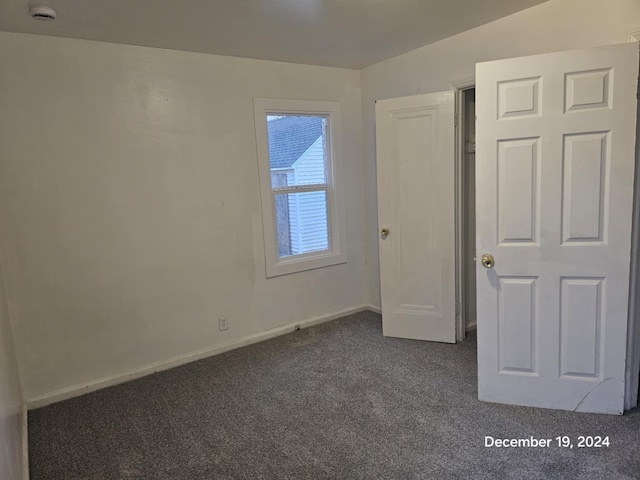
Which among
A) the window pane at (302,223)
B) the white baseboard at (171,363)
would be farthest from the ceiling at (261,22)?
the white baseboard at (171,363)

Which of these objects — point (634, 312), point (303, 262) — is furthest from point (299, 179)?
point (634, 312)

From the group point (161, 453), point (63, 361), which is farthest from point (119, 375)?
point (161, 453)

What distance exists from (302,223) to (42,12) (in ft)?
7.93

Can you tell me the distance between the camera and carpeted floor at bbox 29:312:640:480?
81.4 inches

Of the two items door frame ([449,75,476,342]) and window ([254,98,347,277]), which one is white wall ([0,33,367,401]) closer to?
window ([254,98,347,277])

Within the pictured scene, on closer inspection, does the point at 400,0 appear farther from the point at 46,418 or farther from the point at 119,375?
the point at 46,418

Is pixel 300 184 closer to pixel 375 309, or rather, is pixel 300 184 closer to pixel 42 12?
pixel 375 309

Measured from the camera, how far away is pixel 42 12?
2.29m

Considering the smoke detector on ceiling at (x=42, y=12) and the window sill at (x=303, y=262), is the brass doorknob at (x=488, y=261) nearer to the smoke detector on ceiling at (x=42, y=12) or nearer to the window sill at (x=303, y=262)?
the window sill at (x=303, y=262)

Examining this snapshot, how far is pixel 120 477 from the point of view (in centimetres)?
211

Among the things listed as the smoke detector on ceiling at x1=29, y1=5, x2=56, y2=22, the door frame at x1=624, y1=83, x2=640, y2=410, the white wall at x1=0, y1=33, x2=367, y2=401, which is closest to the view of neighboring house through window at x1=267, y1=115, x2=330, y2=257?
the white wall at x1=0, y1=33, x2=367, y2=401

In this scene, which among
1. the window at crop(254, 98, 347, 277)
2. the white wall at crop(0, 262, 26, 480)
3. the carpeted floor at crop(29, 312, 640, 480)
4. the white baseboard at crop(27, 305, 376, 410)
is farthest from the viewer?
the window at crop(254, 98, 347, 277)

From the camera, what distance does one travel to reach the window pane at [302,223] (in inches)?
153

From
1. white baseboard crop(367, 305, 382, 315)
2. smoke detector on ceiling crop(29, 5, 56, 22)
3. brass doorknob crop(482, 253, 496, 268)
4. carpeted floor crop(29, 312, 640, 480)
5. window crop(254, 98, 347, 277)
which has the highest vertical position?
smoke detector on ceiling crop(29, 5, 56, 22)
